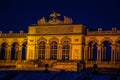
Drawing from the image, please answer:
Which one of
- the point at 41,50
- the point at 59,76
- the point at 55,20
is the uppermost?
the point at 55,20

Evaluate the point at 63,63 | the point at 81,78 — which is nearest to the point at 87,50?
the point at 63,63

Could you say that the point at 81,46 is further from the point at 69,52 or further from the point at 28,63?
the point at 28,63

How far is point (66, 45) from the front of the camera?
85.3 m

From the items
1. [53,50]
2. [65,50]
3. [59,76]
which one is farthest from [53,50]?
[59,76]

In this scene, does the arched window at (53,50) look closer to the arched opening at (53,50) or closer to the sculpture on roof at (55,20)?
the arched opening at (53,50)

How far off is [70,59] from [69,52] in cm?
157

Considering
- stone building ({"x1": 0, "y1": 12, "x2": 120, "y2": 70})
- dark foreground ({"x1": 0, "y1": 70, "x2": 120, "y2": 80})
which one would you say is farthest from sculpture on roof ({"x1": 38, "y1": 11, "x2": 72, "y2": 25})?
dark foreground ({"x1": 0, "y1": 70, "x2": 120, "y2": 80})

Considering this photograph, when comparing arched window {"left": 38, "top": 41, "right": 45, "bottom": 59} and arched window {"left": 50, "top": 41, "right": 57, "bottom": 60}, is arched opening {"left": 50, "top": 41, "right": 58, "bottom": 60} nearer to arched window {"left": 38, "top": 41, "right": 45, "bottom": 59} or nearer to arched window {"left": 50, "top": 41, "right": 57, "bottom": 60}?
arched window {"left": 50, "top": 41, "right": 57, "bottom": 60}

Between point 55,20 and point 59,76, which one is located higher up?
point 55,20

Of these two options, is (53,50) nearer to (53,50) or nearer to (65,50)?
(53,50)

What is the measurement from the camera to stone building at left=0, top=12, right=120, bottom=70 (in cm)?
8181

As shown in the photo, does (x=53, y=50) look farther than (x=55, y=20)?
No

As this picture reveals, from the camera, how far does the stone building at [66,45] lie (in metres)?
81.8

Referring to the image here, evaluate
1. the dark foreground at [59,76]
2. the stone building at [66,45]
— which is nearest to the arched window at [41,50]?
the stone building at [66,45]
